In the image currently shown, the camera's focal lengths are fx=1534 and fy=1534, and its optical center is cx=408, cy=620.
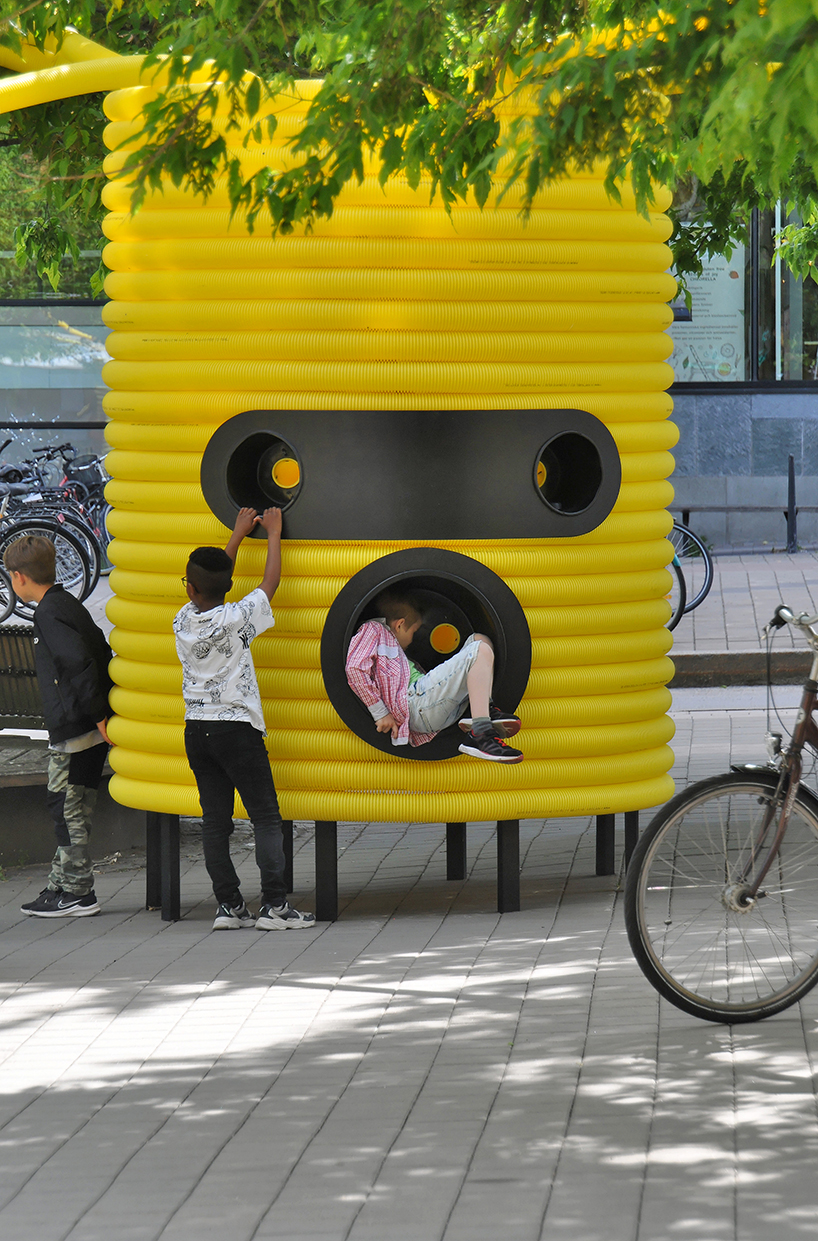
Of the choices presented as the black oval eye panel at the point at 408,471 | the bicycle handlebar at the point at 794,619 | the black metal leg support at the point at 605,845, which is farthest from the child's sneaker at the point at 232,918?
the bicycle handlebar at the point at 794,619

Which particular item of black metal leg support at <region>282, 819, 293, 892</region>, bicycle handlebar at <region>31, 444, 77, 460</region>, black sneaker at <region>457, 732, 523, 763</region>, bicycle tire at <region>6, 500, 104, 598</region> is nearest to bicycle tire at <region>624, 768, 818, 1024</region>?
black sneaker at <region>457, 732, 523, 763</region>

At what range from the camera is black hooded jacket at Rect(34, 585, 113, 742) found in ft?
21.0

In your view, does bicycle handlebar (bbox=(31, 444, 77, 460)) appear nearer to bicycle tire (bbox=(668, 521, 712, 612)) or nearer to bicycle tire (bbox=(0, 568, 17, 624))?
bicycle tire (bbox=(0, 568, 17, 624))

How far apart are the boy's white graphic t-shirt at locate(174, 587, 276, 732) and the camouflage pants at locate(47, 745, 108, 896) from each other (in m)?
0.82

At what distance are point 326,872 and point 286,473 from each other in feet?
5.31

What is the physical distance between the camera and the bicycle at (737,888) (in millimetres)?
4352

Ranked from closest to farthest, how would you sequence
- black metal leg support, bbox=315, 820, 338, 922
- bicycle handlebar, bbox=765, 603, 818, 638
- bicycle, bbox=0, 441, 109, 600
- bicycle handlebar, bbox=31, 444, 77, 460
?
bicycle handlebar, bbox=765, 603, 818, 638
black metal leg support, bbox=315, 820, 338, 922
bicycle, bbox=0, 441, 109, 600
bicycle handlebar, bbox=31, 444, 77, 460

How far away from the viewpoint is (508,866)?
6160 millimetres

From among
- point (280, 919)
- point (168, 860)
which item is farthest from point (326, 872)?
point (168, 860)

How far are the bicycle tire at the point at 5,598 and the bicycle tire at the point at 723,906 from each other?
392 inches

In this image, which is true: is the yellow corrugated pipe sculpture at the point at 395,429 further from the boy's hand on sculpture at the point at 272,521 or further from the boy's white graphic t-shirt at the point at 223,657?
the boy's white graphic t-shirt at the point at 223,657

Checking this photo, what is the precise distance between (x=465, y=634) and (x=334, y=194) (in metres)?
2.27

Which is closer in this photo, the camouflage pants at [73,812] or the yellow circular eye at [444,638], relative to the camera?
the yellow circular eye at [444,638]

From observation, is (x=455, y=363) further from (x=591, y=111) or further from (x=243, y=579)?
(x=591, y=111)
